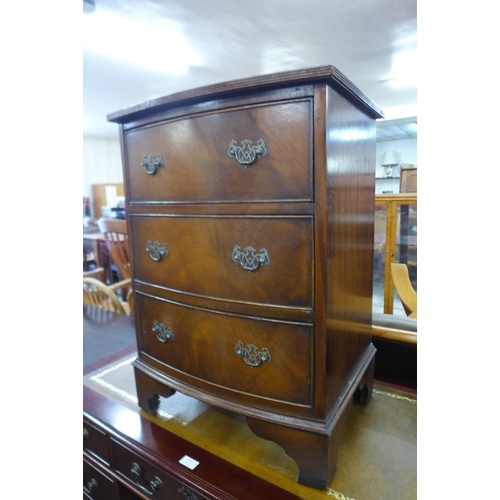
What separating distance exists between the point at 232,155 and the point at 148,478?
795mm

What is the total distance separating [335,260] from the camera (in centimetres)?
71

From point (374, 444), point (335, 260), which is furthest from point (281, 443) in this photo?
point (335, 260)

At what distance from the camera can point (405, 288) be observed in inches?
46.8

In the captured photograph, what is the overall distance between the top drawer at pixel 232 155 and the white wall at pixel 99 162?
7.63m

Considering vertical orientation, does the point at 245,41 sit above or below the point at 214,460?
above

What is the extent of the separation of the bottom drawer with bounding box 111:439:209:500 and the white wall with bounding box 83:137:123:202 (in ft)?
25.0

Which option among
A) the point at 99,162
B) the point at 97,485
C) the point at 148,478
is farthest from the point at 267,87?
the point at 99,162

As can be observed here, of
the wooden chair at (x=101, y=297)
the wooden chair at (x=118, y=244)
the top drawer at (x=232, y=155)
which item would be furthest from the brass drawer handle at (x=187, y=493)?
the wooden chair at (x=118, y=244)

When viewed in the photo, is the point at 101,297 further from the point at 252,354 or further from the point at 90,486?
the point at 252,354

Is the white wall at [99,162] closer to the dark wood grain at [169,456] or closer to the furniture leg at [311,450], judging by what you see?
the dark wood grain at [169,456]

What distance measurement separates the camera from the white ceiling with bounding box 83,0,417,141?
6.64 feet

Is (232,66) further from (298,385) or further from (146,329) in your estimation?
(298,385)

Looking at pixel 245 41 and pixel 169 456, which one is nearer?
pixel 169 456
